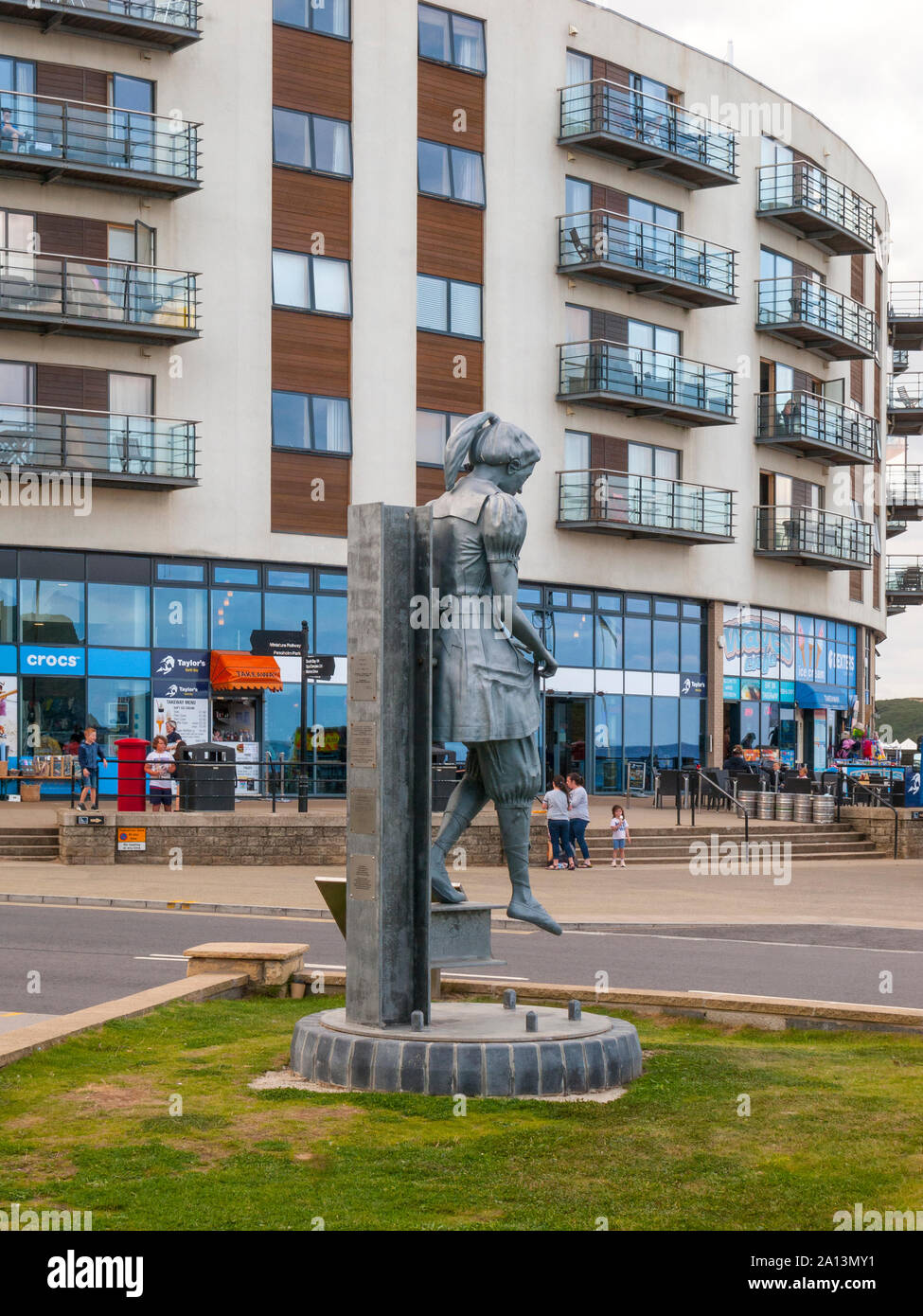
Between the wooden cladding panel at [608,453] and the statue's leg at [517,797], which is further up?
the wooden cladding panel at [608,453]

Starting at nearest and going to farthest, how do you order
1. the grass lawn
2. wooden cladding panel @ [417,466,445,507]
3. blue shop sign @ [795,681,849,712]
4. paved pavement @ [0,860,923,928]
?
the grass lawn → paved pavement @ [0,860,923,928] → wooden cladding panel @ [417,466,445,507] → blue shop sign @ [795,681,849,712]

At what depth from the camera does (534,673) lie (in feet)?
28.7

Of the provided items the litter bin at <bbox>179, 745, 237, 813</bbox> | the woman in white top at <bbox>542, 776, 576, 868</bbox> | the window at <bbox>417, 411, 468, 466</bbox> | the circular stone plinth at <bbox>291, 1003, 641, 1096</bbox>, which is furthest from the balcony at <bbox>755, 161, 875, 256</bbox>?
the circular stone plinth at <bbox>291, 1003, 641, 1096</bbox>

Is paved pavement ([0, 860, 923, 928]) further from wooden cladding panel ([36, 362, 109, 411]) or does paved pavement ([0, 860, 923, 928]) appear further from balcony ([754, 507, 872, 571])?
balcony ([754, 507, 872, 571])

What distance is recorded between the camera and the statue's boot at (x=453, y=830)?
874 centimetres

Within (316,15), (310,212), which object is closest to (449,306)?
(310,212)

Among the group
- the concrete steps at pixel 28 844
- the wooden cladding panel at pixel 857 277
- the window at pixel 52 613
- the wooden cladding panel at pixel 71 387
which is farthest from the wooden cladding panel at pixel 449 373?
the wooden cladding panel at pixel 857 277

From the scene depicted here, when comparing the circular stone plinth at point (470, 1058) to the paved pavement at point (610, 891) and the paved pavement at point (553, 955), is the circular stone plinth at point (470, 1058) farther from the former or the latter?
the paved pavement at point (610, 891)

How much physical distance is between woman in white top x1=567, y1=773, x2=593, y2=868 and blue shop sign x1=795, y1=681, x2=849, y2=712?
25149 millimetres

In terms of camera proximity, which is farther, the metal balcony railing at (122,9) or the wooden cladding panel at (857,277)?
the wooden cladding panel at (857,277)

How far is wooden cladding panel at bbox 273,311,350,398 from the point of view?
35844 millimetres

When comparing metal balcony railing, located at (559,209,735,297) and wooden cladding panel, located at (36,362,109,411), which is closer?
wooden cladding panel, located at (36,362,109,411)

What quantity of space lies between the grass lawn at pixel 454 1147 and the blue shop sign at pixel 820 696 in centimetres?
4198
